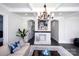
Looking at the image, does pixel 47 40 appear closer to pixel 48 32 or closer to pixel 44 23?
pixel 48 32

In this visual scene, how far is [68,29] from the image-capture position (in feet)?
33.7

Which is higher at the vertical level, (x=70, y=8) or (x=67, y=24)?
(x=70, y=8)

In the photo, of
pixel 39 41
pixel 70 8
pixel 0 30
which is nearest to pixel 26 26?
pixel 39 41

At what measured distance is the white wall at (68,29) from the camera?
10117 millimetres

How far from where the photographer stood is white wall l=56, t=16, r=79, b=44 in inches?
398

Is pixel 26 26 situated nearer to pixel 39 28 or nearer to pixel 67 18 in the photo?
pixel 39 28

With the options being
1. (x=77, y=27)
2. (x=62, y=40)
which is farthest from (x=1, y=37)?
(x=77, y=27)

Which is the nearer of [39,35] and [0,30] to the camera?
[0,30]

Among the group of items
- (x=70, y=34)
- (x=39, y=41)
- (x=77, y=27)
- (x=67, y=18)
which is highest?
(x=67, y=18)

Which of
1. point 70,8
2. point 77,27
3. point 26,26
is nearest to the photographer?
point 70,8

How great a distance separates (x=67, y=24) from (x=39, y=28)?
271 centimetres

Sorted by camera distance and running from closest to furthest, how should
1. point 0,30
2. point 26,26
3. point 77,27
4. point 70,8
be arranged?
point 70,8, point 0,30, point 77,27, point 26,26

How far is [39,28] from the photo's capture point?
1039cm

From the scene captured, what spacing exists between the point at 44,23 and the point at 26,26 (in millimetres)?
1900
